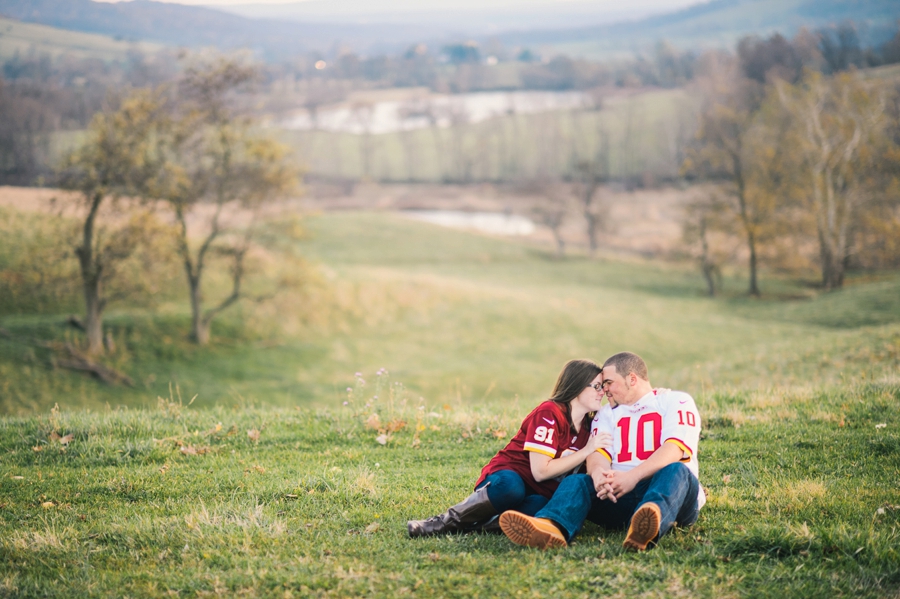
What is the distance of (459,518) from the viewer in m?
5.79

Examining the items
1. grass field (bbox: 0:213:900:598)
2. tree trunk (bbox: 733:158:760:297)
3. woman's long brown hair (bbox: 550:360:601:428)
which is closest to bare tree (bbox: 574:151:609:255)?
tree trunk (bbox: 733:158:760:297)

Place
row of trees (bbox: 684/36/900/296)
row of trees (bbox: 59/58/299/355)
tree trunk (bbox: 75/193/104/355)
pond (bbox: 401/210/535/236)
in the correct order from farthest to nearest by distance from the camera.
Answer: pond (bbox: 401/210/535/236) → row of trees (bbox: 684/36/900/296) → row of trees (bbox: 59/58/299/355) → tree trunk (bbox: 75/193/104/355)

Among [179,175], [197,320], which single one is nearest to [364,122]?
[179,175]

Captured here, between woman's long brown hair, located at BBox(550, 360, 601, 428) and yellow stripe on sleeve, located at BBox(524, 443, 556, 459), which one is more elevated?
woman's long brown hair, located at BBox(550, 360, 601, 428)

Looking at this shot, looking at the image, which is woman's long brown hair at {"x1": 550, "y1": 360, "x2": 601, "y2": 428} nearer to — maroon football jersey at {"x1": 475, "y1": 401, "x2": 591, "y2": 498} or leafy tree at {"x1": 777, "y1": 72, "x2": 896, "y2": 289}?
maroon football jersey at {"x1": 475, "y1": 401, "x2": 591, "y2": 498}

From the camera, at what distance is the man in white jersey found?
17.2 feet

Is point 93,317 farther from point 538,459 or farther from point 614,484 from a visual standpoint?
point 614,484

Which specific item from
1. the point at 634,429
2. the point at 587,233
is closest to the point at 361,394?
the point at 634,429

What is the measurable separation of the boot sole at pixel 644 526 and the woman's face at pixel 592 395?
1.19 metres

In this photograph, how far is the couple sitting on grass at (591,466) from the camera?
5.34m

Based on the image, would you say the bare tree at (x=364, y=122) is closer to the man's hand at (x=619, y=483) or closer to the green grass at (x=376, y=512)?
the green grass at (x=376, y=512)

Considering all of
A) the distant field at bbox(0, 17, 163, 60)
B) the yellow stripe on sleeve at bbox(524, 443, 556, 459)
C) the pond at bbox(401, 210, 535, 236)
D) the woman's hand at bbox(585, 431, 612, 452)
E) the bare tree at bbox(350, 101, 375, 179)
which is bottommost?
the yellow stripe on sleeve at bbox(524, 443, 556, 459)

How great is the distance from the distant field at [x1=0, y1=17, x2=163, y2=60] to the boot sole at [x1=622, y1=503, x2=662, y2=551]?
168ft

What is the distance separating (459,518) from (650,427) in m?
1.96
